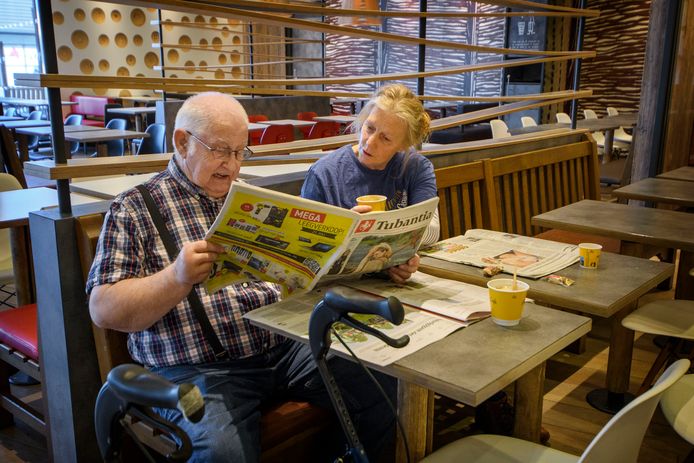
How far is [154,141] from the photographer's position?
5.95m

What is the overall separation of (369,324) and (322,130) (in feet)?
19.3

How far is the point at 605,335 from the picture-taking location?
3703mm

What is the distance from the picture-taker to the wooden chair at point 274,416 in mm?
1827

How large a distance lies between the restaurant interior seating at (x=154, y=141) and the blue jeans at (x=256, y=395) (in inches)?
169

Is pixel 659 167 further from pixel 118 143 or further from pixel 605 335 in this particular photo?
pixel 118 143

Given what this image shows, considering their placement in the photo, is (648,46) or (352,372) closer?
(352,372)

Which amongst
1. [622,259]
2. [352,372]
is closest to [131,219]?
[352,372]

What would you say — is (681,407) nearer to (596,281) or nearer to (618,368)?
Result: (596,281)

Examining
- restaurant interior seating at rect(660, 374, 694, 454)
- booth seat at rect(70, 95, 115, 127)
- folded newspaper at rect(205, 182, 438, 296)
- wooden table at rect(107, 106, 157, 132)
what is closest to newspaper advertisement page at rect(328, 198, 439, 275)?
folded newspaper at rect(205, 182, 438, 296)

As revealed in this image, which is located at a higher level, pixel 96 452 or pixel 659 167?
pixel 659 167

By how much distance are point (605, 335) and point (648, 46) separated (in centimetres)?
302

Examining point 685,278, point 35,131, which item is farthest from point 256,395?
point 35,131

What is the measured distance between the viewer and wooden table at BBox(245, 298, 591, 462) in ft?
4.44

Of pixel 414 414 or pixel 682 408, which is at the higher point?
pixel 414 414
